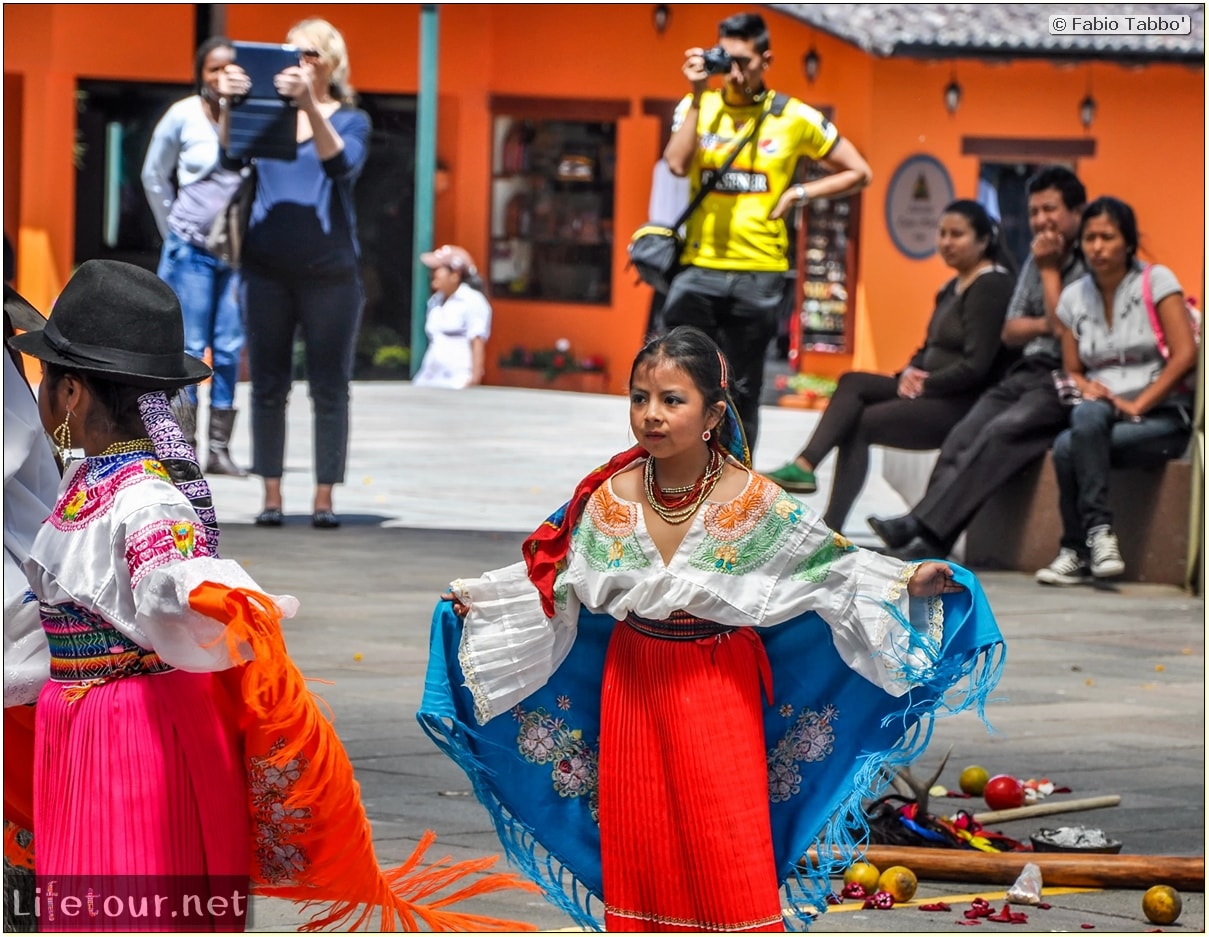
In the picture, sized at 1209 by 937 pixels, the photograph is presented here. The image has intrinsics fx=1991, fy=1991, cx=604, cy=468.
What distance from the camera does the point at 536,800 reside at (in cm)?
436

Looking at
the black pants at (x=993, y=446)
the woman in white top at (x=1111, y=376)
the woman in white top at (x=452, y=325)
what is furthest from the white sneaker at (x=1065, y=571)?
the woman in white top at (x=452, y=325)

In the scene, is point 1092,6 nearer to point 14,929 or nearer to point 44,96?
point 44,96

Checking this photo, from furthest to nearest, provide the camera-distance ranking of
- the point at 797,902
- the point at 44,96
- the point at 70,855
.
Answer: the point at 44,96 < the point at 797,902 < the point at 70,855

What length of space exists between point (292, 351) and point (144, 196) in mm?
11712

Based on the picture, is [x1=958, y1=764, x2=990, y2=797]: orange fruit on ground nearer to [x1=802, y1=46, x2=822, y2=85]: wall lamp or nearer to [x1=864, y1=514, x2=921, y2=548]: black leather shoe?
[x1=864, y1=514, x2=921, y2=548]: black leather shoe

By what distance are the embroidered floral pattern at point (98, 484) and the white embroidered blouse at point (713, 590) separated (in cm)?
89

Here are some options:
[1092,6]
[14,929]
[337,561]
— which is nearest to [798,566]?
[14,929]

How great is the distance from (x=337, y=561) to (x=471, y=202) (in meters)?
12.7

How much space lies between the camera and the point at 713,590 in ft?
12.9

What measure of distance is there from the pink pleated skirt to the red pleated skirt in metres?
0.84

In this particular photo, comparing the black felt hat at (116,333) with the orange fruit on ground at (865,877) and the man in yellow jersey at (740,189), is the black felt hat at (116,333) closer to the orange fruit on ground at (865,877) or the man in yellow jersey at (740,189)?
the orange fruit on ground at (865,877)

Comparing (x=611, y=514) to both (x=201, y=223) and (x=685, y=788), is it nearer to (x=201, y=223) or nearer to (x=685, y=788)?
(x=685, y=788)

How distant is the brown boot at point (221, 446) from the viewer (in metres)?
11.6

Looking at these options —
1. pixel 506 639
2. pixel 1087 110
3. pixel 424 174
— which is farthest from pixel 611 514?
pixel 1087 110
